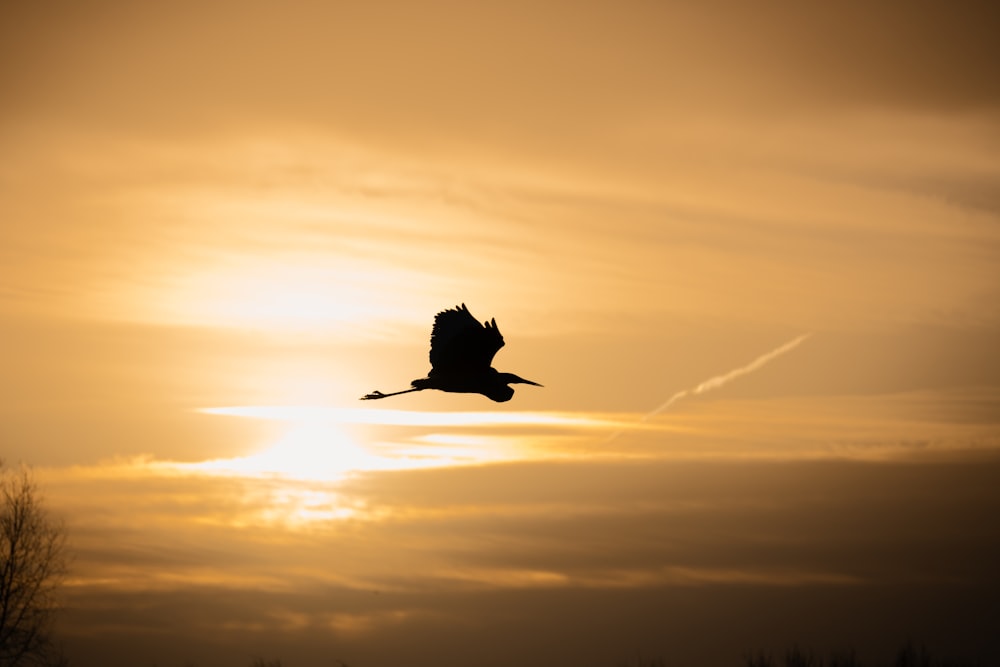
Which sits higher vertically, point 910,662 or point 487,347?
point 487,347

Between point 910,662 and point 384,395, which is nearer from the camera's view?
point 384,395

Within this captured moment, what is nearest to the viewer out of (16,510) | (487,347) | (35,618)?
(487,347)

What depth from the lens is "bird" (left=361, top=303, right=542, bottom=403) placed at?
25844mm

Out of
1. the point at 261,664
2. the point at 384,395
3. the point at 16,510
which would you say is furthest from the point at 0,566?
the point at 384,395

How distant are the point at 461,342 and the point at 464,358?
0.50 metres

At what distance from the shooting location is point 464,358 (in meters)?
26.4

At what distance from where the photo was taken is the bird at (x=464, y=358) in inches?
1017

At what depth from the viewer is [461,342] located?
85.5ft

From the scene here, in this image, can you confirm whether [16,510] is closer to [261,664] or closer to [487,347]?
[261,664]

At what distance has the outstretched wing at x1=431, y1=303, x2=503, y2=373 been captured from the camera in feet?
84.6

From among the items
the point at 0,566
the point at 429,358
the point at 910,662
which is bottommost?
the point at 910,662

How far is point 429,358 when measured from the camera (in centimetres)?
2638

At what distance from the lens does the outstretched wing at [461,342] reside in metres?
25.8

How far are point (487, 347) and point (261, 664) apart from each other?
31062 mm
